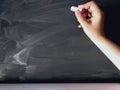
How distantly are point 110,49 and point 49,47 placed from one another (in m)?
0.26

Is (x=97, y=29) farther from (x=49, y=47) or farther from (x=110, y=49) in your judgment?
(x=49, y=47)

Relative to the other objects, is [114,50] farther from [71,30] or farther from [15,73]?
[15,73]

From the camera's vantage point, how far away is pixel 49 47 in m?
1.08

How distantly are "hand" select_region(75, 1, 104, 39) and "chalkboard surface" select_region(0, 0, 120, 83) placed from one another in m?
0.04

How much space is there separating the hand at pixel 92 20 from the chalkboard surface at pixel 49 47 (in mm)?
39

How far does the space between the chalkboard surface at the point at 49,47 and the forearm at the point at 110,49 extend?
3cm

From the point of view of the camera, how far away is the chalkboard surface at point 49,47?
102 cm

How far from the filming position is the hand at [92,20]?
39.8 inches

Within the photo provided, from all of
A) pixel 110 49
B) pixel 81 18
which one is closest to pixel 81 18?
pixel 81 18

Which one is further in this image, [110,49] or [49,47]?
[49,47]

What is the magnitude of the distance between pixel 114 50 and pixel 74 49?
0.58 feet

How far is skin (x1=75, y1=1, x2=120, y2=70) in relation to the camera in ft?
3.16

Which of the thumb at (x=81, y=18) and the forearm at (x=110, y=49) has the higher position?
the thumb at (x=81, y=18)

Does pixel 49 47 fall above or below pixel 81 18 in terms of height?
below
